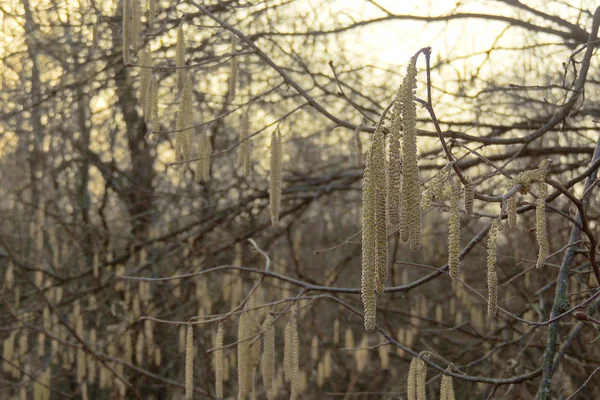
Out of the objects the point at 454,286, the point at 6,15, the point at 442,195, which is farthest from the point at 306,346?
the point at 442,195

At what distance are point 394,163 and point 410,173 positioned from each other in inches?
2.5

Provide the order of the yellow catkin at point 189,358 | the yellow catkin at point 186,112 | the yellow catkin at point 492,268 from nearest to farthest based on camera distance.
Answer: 1. the yellow catkin at point 492,268
2. the yellow catkin at point 189,358
3. the yellow catkin at point 186,112

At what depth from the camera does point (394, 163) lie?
52.5 inches

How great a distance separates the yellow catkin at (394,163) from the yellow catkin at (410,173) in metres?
0.01

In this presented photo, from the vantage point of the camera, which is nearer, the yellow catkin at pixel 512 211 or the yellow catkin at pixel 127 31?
the yellow catkin at pixel 512 211

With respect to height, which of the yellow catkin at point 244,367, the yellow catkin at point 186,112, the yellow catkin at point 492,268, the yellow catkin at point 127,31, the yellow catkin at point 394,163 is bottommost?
the yellow catkin at point 244,367

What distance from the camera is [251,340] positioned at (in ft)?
7.55

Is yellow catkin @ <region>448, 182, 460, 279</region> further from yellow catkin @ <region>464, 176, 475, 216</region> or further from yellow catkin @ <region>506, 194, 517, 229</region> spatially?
yellow catkin @ <region>506, 194, 517, 229</region>

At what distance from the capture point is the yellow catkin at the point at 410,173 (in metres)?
1.27

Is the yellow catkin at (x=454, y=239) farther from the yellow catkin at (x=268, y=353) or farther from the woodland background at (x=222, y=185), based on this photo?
the woodland background at (x=222, y=185)

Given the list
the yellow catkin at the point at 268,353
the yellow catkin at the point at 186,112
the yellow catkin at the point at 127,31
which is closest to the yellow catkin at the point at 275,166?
the yellow catkin at the point at 186,112

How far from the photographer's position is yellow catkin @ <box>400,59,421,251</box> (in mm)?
1271

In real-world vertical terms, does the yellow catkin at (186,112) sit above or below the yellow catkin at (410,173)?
above

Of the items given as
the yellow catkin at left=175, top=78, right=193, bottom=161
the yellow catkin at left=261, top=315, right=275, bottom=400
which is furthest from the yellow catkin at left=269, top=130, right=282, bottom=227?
the yellow catkin at left=261, top=315, right=275, bottom=400
